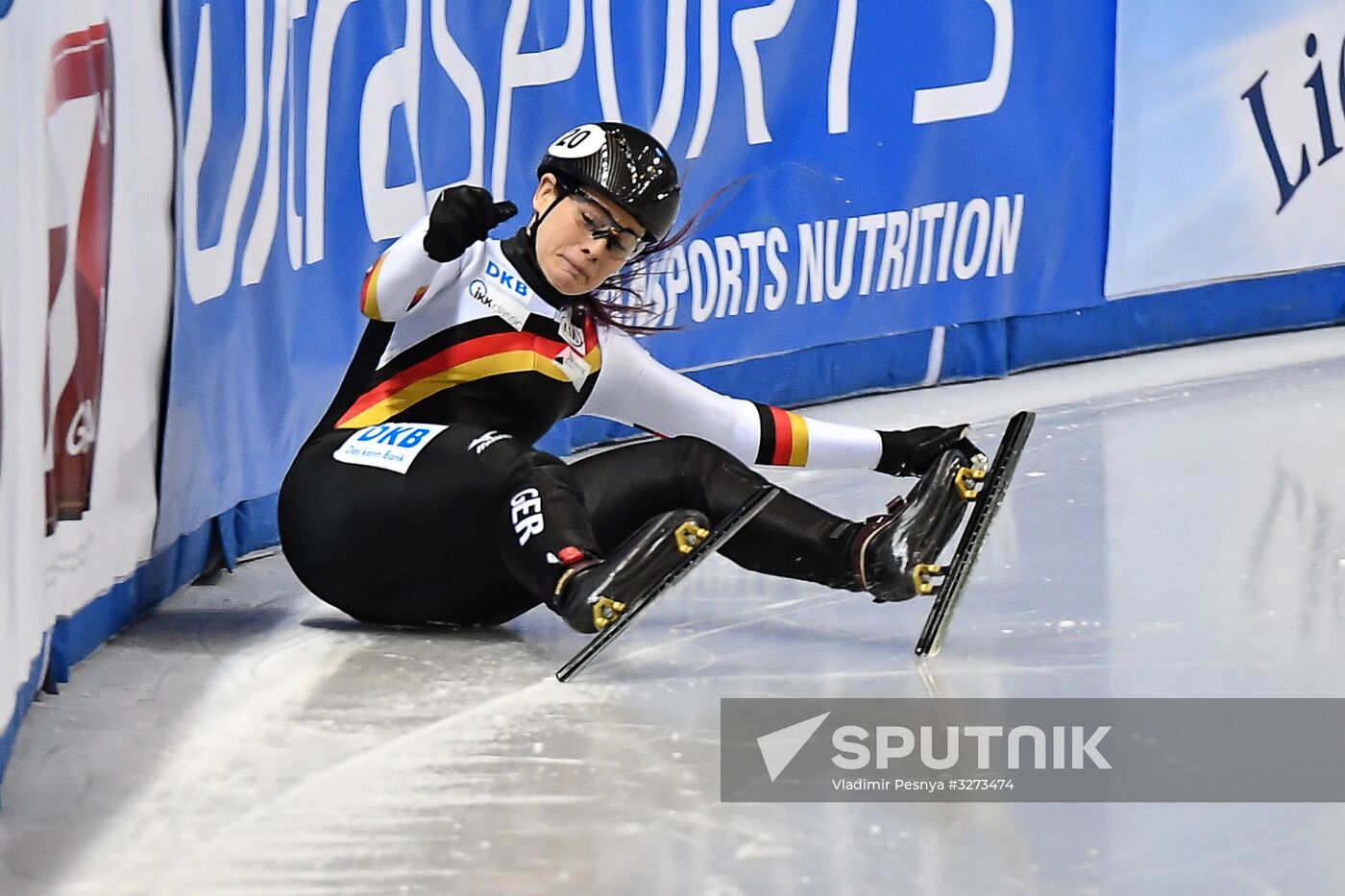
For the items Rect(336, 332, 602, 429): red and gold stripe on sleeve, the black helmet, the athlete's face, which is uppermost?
the black helmet

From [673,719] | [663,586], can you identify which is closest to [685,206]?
[663,586]

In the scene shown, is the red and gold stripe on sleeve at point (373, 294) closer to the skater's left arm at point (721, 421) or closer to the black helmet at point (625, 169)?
the black helmet at point (625, 169)

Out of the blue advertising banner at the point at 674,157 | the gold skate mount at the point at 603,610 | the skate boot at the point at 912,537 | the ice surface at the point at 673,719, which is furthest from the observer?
the blue advertising banner at the point at 674,157

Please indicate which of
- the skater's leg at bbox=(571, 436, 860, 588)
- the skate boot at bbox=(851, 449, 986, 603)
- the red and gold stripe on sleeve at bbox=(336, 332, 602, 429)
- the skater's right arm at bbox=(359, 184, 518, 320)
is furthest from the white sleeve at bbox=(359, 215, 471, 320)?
the skate boot at bbox=(851, 449, 986, 603)

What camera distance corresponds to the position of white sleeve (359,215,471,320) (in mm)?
3152

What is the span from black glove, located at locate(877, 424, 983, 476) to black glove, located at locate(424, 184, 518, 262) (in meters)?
0.79

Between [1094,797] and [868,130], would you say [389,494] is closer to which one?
[1094,797]

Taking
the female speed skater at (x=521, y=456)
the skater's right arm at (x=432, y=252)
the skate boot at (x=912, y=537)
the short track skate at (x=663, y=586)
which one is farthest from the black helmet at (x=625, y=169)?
the skate boot at (x=912, y=537)

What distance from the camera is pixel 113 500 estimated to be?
3.22m

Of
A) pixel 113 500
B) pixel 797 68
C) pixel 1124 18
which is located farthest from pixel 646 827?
pixel 1124 18

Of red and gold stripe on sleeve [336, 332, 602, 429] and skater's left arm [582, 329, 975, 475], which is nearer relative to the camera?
red and gold stripe on sleeve [336, 332, 602, 429]

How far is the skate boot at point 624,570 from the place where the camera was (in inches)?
112

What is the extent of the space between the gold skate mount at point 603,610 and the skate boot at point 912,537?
46 cm

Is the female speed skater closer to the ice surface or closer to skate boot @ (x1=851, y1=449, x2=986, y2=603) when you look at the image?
skate boot @ (x1=851, y1=449, x2=986, y2=603)
